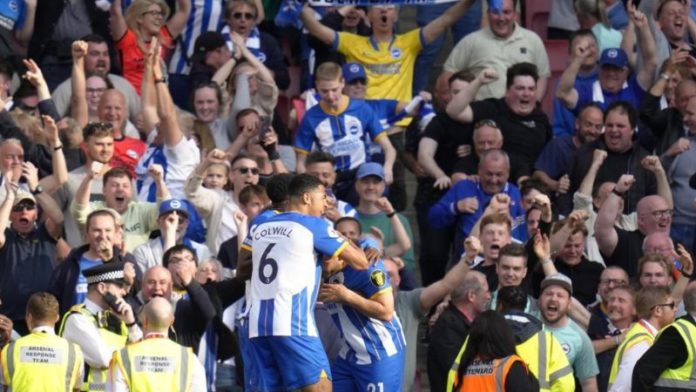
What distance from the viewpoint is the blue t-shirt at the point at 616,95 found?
19031 mm

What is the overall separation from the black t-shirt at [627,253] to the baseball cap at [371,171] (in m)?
2.13

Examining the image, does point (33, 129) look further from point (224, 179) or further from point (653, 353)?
point (653, 353)

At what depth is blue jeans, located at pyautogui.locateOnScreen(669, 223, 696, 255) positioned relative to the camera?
17359mm

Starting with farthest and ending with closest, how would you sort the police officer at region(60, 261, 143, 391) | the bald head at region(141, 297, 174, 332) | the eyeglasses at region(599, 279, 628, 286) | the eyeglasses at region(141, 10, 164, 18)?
the eyeglasses at region(141, 10, 164, 18), the eyeglasses at region(599, 279, 628, 286), the police officer at region(60, 261, 143, 391), the bald head at region(141, 297, 174, 332)

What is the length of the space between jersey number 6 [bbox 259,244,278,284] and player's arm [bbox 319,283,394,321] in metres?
0.46

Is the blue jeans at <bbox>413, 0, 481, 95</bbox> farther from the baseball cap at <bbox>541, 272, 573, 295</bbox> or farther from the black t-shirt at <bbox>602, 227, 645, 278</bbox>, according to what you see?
the baseball cap at <bbox>541, 272, 573, 295</bbox>

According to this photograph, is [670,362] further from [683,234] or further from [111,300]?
[683,234]

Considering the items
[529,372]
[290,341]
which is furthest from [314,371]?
[529,372]

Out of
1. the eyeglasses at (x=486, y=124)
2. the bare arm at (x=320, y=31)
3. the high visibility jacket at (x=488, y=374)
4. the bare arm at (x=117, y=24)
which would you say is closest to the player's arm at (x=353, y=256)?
the high visibility jacket at (x=488, y=374)

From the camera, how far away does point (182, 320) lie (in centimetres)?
1433

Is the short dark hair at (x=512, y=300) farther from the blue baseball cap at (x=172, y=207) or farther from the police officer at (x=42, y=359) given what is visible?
the blue baseball cap at (x=172, y=207)

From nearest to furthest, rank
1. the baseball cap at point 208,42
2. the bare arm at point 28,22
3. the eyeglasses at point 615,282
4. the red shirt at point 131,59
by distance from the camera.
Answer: the eyeglasses at point 615,282 < the baseball cap at point 208,42 < the red shirt at point 131,59 < the bare arm at point 28,22

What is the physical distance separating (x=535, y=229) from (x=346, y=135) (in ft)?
9.42

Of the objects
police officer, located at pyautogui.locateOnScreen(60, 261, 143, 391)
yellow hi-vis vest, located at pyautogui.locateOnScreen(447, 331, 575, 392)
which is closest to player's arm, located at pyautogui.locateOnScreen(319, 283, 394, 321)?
yellow hi-vis vest, located at pyautogui.locateOnScreen(447, 331, 575, 392)
